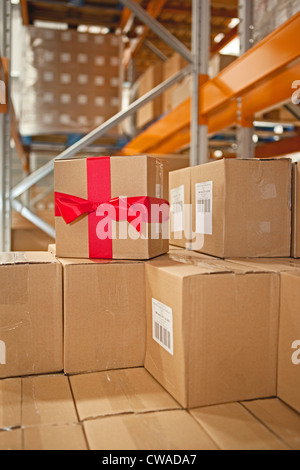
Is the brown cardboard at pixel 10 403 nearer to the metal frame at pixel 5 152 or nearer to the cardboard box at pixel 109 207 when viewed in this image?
the cardboard box at pixel 109 207

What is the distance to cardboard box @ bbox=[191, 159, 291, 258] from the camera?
1.42 meters

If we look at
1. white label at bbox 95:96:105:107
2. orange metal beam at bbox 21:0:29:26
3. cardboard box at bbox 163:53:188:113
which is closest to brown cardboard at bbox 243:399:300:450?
cardboard box at bbox 163:53:188:113

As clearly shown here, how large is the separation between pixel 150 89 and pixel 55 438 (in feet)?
13.6

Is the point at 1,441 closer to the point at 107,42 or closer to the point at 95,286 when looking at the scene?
the point at 95,286

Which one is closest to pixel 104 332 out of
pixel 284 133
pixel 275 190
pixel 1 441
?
pixel 1 441

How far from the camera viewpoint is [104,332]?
51.8 inches

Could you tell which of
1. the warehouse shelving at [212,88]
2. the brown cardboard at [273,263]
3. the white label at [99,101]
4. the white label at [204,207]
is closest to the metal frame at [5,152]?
the warehouse shelving at [212,88]

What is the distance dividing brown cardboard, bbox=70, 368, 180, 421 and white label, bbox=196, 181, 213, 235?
0.56 metres

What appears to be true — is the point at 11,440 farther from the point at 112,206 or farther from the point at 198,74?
the point at 198,74

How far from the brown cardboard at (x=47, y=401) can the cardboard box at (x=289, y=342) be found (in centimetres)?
56

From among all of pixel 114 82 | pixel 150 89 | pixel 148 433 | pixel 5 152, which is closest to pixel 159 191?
pixel 148 433

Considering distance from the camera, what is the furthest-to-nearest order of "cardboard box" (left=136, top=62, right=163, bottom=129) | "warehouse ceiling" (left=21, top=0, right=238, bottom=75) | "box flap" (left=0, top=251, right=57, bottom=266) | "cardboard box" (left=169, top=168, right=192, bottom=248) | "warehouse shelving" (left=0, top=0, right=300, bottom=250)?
1. "cardboard box" (left=136, top=62, right=163, bottom=129)
2. "warehouse ceiling" (left=21, top=0, right=238, bottom=75)
3. "warehouse shelving" (left=0, top=0, right=300, bottom=250)
4. "cardboard box" (left=169, top=168, right=192, bottom=248)
5. "box flap" (left=0, top=251, right=57, bottom=266)

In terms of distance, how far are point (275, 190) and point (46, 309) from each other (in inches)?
34.1

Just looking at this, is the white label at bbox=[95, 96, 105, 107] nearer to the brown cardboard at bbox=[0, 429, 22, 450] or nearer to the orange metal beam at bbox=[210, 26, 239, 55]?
the orange metal beam at bbox=[210, 26, 239, 55]
